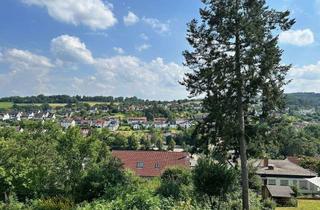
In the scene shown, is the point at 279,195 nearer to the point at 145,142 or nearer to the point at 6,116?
the point at 145,142

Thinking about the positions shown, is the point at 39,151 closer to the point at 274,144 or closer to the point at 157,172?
the point at 157,172

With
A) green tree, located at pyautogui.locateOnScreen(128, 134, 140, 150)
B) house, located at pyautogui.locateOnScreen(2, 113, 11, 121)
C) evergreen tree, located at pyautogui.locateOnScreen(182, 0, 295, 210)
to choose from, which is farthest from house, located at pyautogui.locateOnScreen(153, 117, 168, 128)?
evergreen tree, located at pyautogui.locateOnScreen(182, 0, 295, 210)

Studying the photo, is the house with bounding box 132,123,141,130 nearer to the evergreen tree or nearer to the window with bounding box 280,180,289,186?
the window with bounding box 280,180,289,186

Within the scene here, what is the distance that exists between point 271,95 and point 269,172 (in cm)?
3030

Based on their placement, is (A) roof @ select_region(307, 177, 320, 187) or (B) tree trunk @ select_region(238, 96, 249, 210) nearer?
(B) tree trunk @ select_region(238, 96, 249, 210)

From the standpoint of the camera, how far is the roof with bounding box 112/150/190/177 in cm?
4566

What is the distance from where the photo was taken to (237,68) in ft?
63.2

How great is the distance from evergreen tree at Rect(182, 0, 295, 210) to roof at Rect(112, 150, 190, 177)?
1024 inches

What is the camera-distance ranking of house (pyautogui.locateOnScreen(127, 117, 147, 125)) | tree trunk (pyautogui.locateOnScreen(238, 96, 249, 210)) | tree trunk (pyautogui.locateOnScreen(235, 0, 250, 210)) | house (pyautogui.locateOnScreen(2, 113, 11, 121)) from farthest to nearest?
house (pyautogui.locateOnScreen(2, 113, 11, 121)) → house (pyautogui.locateOnScreen(127, 117, 147, 125)) → tree trunk (pyautogui.locateOnScreen(238, 96, 249, 210)) → tree trunk (pyautogui.locateOnScreen(235, 0, 250, 210))

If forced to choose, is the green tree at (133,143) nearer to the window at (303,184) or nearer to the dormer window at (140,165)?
the dormer window at (140,165)

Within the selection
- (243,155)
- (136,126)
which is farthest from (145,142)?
(243,155)

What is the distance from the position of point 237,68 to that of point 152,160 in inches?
1163

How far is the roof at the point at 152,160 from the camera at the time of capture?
45656 mm

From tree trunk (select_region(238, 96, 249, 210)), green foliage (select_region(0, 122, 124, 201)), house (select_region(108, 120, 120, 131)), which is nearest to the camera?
tree trunk (select_region(238, 96, 249, 210))
